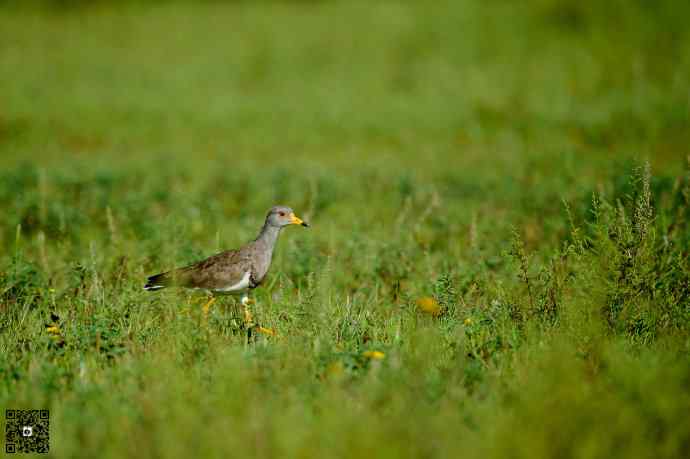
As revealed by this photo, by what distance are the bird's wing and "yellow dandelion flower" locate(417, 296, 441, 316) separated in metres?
1.43

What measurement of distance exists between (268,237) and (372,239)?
4.18ft

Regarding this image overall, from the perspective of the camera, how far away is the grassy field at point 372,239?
326 centimetres

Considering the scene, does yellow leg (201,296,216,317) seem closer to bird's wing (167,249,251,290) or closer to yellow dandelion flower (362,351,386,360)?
bird's wing (167,249,251,290)

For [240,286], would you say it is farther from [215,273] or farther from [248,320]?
[248,320]

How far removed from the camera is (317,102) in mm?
15633

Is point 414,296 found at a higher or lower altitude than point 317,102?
lower

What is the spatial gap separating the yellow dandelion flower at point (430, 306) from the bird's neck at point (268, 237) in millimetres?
1489

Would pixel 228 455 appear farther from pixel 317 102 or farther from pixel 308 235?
pixel 317 102

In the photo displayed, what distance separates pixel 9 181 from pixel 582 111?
10308 mm

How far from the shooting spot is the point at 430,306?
14.9ft

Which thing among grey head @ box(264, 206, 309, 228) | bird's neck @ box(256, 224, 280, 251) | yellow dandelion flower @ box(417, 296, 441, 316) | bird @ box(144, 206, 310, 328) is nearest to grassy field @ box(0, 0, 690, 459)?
yellow dandelion flower @ box(417, 296, 441, 316)

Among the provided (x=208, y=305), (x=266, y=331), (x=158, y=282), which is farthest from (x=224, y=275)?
(x=266, y=331)

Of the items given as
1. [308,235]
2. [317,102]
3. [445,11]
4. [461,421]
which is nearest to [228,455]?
[461,421]

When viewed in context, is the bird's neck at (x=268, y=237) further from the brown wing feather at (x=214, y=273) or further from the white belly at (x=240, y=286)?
the white belly at (x=240, y=286)
